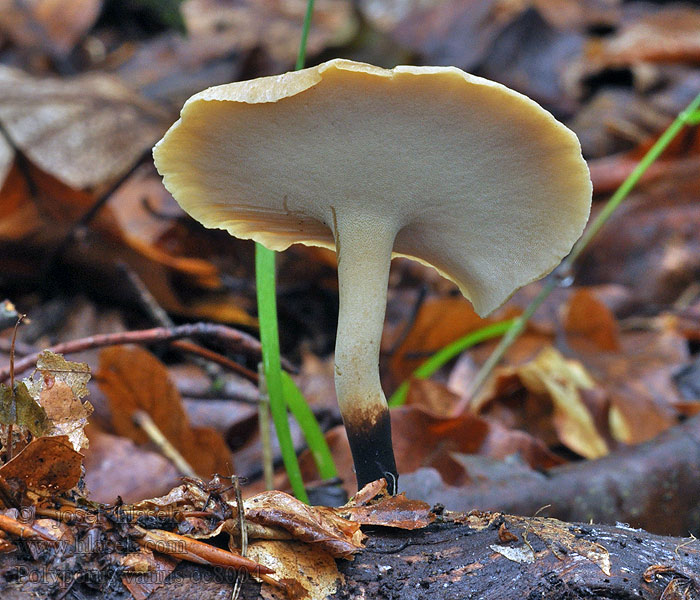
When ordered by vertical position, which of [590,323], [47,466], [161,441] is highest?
[47,466]

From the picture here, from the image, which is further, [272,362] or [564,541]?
[272,362]

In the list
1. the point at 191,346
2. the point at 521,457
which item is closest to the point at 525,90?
the point at 521,457

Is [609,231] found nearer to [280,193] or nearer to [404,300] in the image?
[404,300]

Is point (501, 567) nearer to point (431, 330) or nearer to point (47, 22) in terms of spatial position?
point (431, 330)

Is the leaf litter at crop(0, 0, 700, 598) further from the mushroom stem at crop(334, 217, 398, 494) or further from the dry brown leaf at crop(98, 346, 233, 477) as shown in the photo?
the mushroom stem at crop(334, 217, 398, 494)

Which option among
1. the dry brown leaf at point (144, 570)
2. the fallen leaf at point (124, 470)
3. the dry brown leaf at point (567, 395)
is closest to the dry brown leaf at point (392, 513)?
the dry brown leaf at point (144, 570)

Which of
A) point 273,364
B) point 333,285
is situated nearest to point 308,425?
point 273,364

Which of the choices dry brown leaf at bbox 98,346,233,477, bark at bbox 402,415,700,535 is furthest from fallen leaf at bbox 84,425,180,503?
bark at bbox 402,415,700,535
